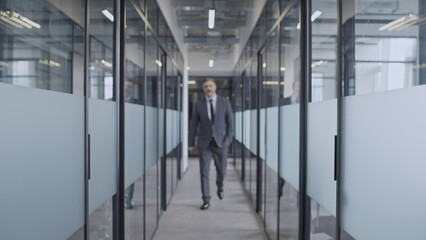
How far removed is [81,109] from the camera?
6.97 feet

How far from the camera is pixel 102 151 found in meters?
2.58

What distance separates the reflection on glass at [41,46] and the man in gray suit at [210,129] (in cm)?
370

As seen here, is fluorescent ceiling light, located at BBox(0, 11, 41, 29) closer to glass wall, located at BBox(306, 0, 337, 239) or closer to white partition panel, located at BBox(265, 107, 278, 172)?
glass wall, located at BBox(306, 0, 337, 239)

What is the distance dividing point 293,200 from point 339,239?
3.71 ft

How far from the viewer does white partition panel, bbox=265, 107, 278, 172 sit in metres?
4.02

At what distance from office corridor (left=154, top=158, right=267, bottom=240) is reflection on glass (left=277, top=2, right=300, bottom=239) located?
1020 millimetres

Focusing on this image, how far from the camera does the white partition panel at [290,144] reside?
122 inches

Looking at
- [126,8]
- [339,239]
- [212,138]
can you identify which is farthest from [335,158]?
[212,138]

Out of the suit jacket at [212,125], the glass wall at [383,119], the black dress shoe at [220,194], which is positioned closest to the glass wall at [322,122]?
the glass wall at [383,119]

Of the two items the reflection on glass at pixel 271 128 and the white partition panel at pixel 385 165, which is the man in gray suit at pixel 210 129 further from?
the white partition panel at pixel 385 165

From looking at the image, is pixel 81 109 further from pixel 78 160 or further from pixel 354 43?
pixel 354 43

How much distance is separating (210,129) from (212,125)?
0.06m

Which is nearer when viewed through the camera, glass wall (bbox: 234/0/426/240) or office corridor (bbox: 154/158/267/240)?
glass wall (bbox: 234/0/426/240)

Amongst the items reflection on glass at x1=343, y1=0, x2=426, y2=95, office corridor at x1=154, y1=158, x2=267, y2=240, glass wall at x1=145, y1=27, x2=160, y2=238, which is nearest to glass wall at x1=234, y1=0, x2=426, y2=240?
reflection on glass at x1=343, y1=0, x2=426, y2=95
